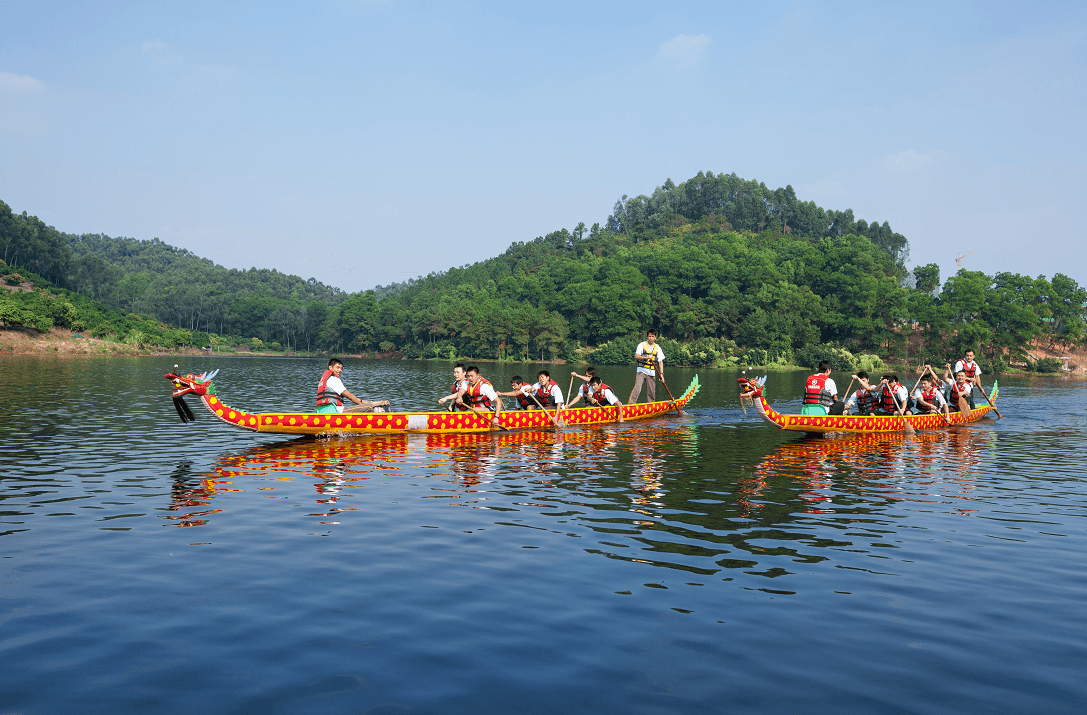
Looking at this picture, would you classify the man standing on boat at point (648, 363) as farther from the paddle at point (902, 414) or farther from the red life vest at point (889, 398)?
the paddle at point (902, 414)

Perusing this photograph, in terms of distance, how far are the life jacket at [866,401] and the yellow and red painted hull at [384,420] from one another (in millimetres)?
9145

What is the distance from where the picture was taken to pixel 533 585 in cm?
877

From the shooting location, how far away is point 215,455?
18750mm

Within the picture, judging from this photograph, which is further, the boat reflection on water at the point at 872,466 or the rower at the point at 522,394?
the rower at the point at 522,394

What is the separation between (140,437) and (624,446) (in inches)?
590

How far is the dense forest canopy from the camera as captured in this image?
330ft

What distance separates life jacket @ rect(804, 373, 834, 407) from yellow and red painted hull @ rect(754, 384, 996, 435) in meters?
0.65

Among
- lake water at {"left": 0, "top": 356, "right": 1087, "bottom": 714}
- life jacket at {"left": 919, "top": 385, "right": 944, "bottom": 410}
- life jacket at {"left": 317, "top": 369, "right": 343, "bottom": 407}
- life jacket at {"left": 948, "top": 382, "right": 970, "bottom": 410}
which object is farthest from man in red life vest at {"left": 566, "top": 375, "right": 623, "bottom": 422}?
life jacket at {"left": 948, "top": 382, "right": 970, "bottom": 410}

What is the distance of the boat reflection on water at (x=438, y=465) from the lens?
13.8 m

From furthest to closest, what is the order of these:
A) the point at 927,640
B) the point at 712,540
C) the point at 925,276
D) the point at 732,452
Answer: the point at 925,276
the point at 732,452
the point at 712,540
the point at 927,640

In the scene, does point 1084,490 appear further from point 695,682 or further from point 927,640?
point 695,682

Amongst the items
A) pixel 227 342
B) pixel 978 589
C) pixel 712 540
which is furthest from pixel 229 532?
pixel 227 342

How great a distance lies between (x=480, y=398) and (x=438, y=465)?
5247 millimetres

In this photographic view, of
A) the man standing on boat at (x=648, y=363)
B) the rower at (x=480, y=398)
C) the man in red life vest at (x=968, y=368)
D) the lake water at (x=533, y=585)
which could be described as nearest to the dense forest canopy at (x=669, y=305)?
the man in red life vest at (x=968, y=368)
